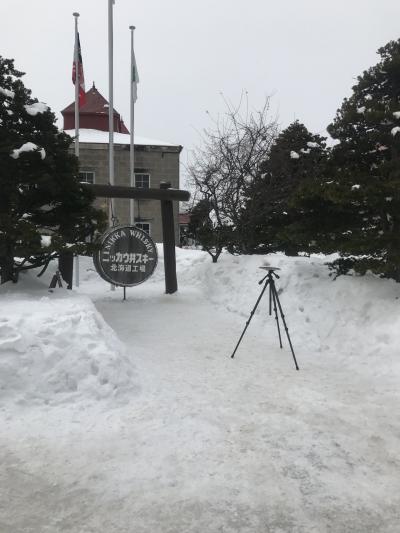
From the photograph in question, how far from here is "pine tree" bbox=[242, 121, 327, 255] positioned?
41.2 ft

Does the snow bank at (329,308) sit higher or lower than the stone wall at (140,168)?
lower

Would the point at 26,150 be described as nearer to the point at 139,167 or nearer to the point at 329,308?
the point at 329,308

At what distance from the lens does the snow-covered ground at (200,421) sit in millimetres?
3023

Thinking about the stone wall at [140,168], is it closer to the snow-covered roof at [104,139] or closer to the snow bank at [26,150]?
the snow-covered roof at [104,139]

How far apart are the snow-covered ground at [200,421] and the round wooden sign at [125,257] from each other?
293 cm

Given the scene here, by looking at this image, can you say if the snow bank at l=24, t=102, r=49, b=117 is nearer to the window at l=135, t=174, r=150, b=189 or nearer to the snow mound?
the snow mound

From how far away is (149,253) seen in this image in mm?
11336

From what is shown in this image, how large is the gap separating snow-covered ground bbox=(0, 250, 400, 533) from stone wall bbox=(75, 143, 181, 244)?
17929mm

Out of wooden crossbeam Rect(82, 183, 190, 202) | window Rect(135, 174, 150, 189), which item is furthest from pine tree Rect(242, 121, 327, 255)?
window Rect(135, 174, 150, 189)

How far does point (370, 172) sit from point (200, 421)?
19.8 ft

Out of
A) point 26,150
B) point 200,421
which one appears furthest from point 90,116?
point 200,421

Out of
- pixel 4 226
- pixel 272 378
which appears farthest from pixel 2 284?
pixel 272 378

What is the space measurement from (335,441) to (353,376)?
210 cm

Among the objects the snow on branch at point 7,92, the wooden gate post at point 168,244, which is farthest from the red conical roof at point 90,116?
the snow on branch at point 7,92
